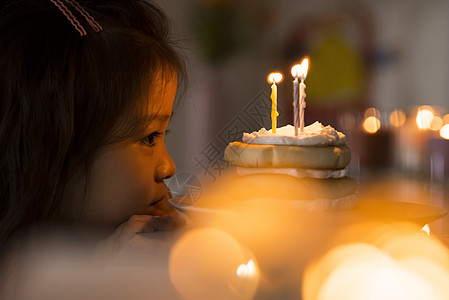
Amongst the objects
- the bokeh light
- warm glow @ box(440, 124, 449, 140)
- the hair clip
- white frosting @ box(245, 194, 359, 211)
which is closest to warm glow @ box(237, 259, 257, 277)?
the bokeh light

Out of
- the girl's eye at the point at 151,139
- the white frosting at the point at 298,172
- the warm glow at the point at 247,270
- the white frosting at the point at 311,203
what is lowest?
the warm glow at the point at 247,270

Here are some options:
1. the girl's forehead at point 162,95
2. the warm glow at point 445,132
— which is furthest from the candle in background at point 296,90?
the warm glow at point 445,132

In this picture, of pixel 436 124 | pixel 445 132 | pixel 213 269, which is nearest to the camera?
pixel 213 269

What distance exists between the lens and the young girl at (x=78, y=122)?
0.53 m

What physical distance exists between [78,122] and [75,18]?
0.14 m

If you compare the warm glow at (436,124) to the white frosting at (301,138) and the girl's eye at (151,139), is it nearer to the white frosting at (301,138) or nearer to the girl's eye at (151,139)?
the white frosting at (301,138)

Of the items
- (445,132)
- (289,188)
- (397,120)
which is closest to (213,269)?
(289,188)

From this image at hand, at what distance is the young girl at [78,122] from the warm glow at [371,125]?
120 centimetres

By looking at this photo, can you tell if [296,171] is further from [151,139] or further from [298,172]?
[151,139]

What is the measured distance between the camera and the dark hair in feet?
1.74

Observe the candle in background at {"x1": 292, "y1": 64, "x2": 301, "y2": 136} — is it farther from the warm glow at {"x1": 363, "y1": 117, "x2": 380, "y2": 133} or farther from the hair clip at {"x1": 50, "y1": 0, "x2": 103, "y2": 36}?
the warm glow at {"x1": 363, "y1": 117, "x2": 380, "y2": 133}

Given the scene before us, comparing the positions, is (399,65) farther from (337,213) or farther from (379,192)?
(337,213)

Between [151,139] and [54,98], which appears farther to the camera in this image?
[151,139]

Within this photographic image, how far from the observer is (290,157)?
598 mm
